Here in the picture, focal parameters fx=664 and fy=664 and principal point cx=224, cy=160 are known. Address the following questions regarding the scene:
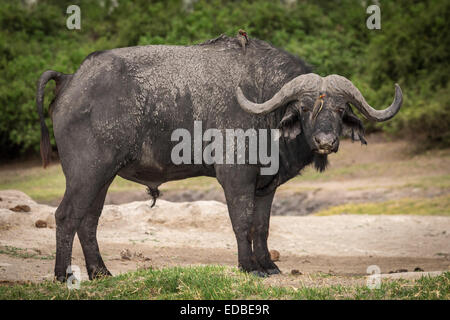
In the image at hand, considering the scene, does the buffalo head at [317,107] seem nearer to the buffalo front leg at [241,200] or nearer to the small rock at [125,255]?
the buffalo front leg at [241,200]

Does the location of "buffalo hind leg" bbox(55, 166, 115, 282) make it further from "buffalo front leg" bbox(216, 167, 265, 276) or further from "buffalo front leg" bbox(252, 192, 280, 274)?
"buffalo front leg" bbox(252, 192, 280, 274)

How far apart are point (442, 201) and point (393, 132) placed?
10337 mm

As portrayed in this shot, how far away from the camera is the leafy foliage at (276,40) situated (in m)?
29.9

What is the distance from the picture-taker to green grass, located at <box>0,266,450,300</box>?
681 cm

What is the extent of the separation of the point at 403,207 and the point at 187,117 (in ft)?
39.8

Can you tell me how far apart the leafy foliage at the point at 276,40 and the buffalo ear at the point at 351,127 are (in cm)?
1858

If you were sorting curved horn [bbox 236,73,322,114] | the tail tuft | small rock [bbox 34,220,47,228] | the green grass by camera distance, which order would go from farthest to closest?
small rock [bbox 34,220,47,228], the tail tuft, curved horn [bbox 236,73,322,114], the green grass

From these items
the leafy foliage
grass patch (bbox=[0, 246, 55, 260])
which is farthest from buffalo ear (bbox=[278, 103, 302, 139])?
the leafy foliage

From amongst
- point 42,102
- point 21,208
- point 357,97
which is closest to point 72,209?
point 42,102

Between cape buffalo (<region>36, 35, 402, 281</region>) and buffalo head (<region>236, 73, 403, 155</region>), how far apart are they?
0.5 inches

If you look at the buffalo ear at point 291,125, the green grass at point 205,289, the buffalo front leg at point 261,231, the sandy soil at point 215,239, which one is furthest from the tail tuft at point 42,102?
the buffalo ear at point 291,125

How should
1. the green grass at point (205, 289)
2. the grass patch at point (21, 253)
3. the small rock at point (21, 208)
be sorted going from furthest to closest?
the small rock at point (21, 208), the grass patch at point (21, 253), the green grass at point (205, 289)

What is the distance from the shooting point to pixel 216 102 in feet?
28.9
